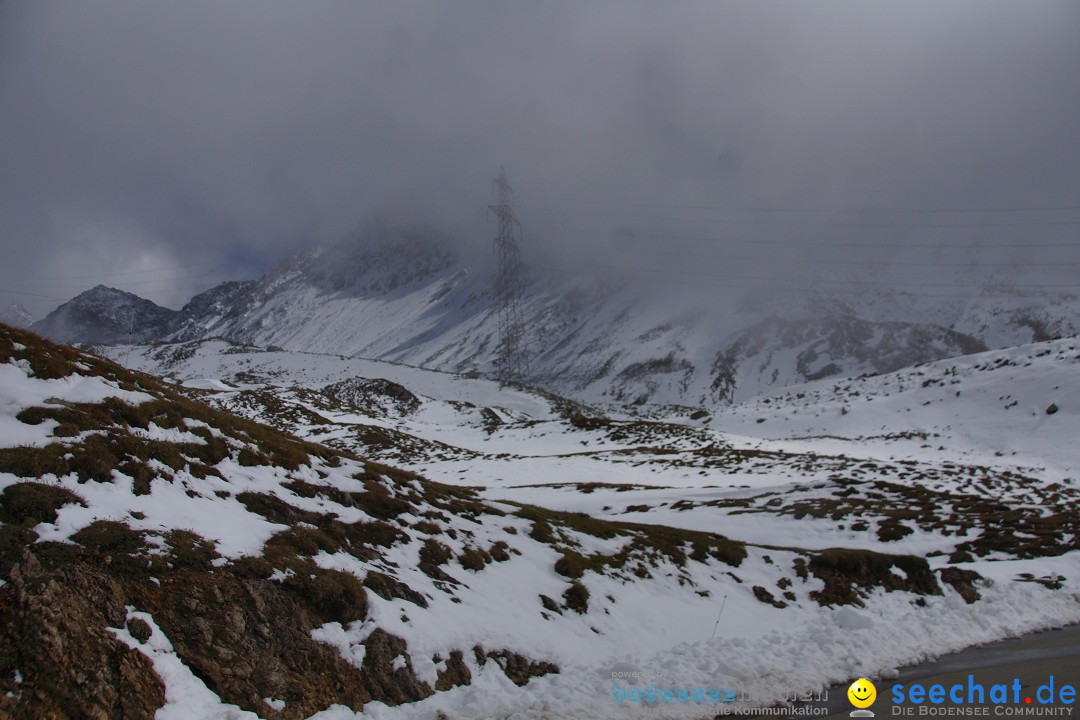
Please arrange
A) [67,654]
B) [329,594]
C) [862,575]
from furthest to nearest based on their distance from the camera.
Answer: [862,575] → [329,594] → [67,654]

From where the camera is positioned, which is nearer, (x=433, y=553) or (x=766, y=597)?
(x=433, y=553)

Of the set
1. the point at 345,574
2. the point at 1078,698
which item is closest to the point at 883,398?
the point at 1078,698

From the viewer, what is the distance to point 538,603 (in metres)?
12.0

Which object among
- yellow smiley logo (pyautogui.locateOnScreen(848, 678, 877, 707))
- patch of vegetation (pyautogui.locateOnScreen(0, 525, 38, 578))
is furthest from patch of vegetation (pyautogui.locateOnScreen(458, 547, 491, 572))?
patch of vegetation (pyautogui.locateOnScreen(0, 525, 38, 578))

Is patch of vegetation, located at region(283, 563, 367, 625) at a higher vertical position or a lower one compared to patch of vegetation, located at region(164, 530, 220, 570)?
lower

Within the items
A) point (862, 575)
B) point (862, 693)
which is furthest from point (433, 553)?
point (862, 575)

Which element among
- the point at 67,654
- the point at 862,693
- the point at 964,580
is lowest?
the point at 862,693

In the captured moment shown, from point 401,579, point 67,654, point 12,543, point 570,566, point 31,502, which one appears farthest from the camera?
point 570,566

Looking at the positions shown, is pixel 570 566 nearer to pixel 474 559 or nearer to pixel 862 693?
pixel 474 559

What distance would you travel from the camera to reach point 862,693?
10078 millimetres

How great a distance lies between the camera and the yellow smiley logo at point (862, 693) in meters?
9.72

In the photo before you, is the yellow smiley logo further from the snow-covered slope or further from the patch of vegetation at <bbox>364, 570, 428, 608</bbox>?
the patch of vegetation at <bbox>364, 570, 428, 608</bbox>

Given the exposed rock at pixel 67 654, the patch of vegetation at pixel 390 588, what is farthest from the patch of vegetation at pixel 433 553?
the exposed rock at pixel 67 654

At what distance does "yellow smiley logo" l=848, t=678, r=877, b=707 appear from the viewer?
9.72 m
